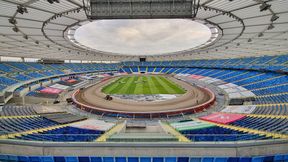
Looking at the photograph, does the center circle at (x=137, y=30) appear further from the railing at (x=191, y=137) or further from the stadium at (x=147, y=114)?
the railing at (x=191, y=137)

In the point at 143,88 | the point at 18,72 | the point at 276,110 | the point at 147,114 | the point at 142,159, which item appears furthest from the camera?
the point at 18,72

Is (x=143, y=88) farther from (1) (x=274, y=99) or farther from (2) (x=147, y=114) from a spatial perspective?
(1) (x=274, y=99)

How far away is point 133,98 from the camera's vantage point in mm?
28188

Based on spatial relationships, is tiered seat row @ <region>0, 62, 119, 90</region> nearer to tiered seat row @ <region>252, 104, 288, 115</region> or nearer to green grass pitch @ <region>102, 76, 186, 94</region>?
green grass pitch @ <region>102, 76, 186, 94</region>

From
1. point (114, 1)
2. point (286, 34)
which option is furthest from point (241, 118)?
point (114, 1)

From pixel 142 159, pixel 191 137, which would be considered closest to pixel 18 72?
pixel 142 159

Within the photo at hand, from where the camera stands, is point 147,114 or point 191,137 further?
point 147,114

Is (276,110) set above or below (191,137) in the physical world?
below

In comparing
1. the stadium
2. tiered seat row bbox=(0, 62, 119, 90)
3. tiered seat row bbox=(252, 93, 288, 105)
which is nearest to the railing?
the stadium

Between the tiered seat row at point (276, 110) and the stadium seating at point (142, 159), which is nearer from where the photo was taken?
the stadium seating at point (142, 159)

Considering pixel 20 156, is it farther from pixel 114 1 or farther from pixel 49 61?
pixel 49 61

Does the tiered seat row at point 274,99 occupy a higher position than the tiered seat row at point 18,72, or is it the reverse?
the tiered seat row at point 18,72

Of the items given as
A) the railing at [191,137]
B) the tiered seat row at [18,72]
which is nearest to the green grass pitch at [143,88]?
the tiered seat row at [18,72]

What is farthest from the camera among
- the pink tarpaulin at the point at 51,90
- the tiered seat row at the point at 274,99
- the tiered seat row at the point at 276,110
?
the pink tarpaulin at the point at 51,90
